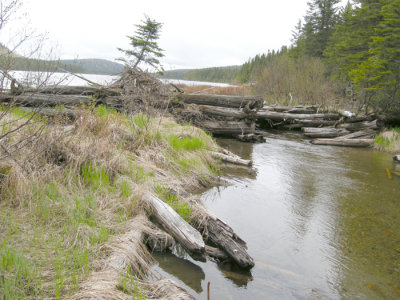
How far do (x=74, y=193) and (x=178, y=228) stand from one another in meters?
1.45

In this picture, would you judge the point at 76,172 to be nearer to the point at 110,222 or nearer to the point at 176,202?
the point at 110,222

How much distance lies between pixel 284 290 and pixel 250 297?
395mm

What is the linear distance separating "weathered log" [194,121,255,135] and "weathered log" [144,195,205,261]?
22.9 ft

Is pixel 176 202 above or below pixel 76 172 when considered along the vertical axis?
below

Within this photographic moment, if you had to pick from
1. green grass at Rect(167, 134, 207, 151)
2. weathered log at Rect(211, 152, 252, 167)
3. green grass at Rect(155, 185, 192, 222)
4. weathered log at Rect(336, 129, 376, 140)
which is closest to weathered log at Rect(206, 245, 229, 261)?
green grass at Rect(155, 185, 192, 222)

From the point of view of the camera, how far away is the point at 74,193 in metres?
3.58

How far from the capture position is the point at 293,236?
389 centimetres

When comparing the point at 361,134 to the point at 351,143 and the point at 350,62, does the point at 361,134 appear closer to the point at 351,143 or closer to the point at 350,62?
the point at 351,143

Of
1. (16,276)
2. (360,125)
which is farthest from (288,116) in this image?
(16,276)

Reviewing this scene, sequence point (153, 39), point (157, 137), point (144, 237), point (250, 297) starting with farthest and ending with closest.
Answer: point (153, 39) → point (157, 137) → point (144, 237) → point (250, 297)

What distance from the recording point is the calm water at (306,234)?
2.81 metres

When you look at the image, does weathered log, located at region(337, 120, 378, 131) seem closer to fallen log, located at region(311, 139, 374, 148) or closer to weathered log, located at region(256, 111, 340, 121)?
weathered log, located at region(256, 111, 340, 121)

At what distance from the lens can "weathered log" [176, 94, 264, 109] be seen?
10883mm

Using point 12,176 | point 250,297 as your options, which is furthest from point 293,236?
point 12,176
